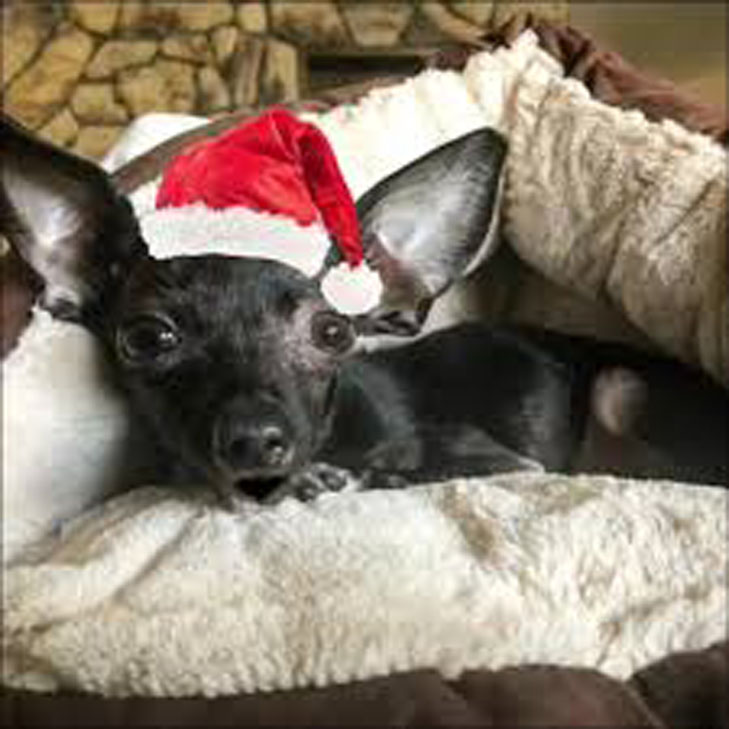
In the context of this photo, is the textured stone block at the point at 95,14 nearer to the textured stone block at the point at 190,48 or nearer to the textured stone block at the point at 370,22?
the textured stone block at the point at 190,48

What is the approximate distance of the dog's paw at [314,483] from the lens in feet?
4.34

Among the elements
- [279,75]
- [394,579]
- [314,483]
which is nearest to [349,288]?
[314,483]

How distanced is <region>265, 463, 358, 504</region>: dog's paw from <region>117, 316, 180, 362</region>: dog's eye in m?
0.19

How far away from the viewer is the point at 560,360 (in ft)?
6.01

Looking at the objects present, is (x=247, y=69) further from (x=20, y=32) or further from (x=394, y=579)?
(x=394, y=579)

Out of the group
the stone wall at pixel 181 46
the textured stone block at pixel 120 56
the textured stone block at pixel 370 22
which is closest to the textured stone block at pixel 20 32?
the stone wall at pixel 181 46

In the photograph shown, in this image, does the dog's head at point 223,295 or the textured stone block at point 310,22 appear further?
the textured stone block at point 310,22

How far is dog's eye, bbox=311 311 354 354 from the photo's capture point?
1424 millimetres

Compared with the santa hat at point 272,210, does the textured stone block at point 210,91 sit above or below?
below

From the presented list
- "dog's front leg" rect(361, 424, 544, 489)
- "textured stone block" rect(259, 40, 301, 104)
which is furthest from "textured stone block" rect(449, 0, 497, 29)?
"dog's front leg" rect(361, 424, 544, 489)

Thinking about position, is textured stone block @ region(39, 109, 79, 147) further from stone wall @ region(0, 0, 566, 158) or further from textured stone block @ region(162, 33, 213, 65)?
textured stone block @ region(162, 33, 213, 65)

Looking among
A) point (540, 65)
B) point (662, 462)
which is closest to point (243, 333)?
point (662, 462)

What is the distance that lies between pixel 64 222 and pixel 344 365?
0.42m

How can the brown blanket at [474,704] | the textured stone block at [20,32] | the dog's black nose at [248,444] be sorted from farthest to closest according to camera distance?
the textured stone block at [20,32], the dog's black nose at [248,444], the brown blanket at [474,704]
